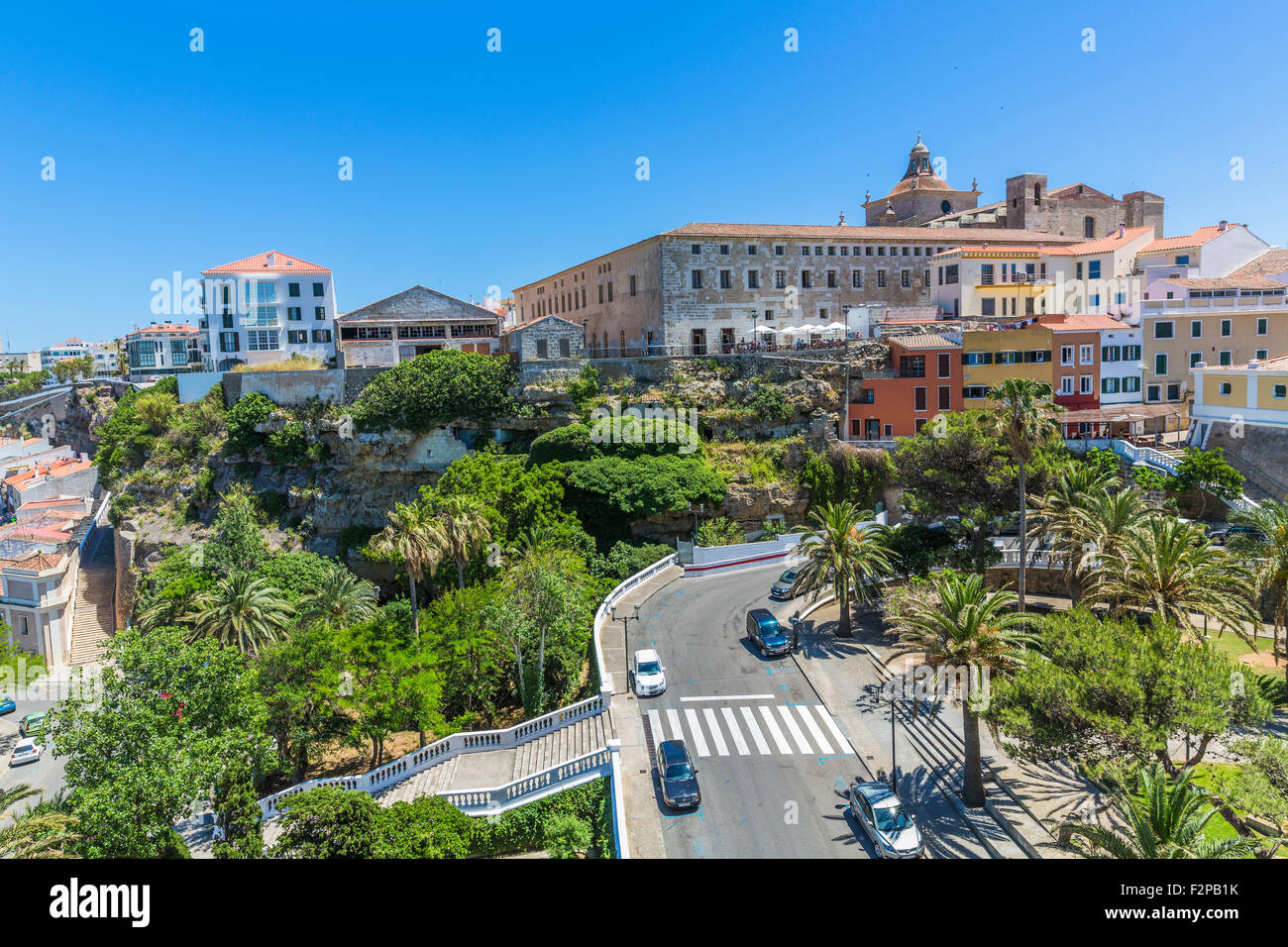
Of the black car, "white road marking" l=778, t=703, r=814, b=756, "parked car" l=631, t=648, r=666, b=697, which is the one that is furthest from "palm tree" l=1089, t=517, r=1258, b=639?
"parked car" l=631, t=648, r=666, b=697

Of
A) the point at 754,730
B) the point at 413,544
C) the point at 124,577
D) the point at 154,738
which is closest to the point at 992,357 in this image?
the point at 754,730

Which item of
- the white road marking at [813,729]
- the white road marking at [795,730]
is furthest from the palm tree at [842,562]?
the white road marking at [795,730]

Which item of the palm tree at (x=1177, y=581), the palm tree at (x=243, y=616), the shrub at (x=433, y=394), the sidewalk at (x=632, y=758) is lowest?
the sidewalk at (x=632, y=758)

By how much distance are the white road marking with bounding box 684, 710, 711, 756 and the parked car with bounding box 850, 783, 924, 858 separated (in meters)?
5.36

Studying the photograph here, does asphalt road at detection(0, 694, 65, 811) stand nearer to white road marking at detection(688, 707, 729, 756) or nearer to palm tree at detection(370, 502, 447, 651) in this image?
palm tree at detection(370, 502, 447, 651)

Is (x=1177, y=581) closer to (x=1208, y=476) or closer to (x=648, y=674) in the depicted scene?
(x=648, y=674)

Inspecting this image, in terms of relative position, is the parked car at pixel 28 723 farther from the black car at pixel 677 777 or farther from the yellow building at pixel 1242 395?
the yellow building at pixel 1242 395

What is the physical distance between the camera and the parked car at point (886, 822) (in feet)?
64.6

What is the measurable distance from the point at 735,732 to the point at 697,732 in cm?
129

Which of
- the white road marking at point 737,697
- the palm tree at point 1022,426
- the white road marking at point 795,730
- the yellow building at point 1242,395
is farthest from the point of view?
the yellow building at point 1242,395

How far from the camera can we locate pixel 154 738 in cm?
2123

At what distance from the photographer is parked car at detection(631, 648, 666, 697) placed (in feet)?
96.0
